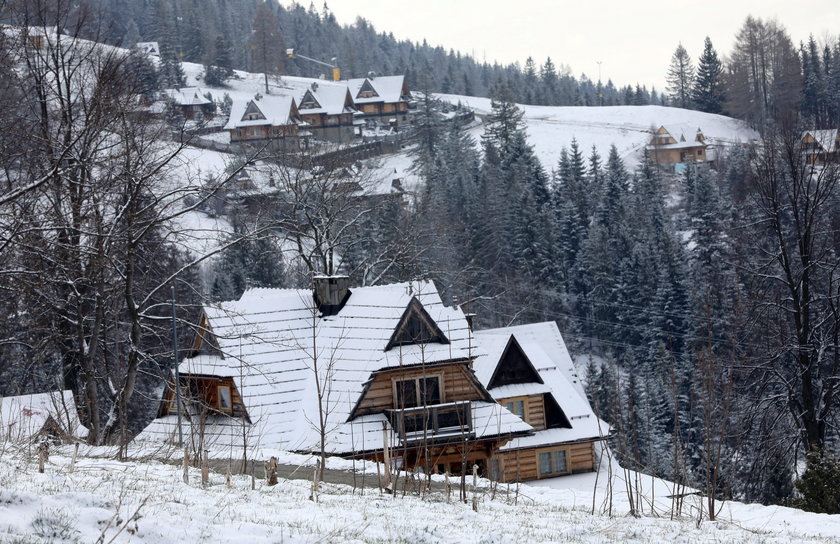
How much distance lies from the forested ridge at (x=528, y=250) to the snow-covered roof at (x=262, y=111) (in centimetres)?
1591

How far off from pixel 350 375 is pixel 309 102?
8588cm

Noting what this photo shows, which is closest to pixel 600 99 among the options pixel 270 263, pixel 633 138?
pixel 633 138

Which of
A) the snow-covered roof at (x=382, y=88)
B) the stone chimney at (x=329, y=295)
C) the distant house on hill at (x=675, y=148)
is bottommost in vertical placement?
the stone chimney at (x=329, y=295)

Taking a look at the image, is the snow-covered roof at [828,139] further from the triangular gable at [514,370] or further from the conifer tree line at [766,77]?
the conifer tree line at [766,77]

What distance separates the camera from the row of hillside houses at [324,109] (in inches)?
3716

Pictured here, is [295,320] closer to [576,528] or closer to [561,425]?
[561,425]

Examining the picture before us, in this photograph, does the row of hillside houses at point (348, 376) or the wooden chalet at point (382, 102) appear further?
the wooden chalet at point (382, 102)

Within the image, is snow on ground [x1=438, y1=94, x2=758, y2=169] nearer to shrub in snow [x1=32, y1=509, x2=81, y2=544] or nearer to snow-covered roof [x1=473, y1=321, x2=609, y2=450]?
snow-covered roof [x1=473, y1=321, x2=609, y2=450]

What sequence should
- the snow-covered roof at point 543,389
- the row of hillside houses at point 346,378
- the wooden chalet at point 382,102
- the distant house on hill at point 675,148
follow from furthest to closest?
the wooden chalet at point 382,102
the distant house on hill at point 675,148
the snow-covered roof at point 543,389
the row of hillside houses at point 346,378

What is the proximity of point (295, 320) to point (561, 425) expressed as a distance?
391 inches

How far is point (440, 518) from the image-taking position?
9008 mm

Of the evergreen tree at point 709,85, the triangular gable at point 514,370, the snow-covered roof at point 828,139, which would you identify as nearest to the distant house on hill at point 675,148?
the evergreen tree at point 709,85

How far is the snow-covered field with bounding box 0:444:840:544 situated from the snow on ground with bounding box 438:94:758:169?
75.6 m

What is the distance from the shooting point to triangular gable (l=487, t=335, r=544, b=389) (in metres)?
26.8
